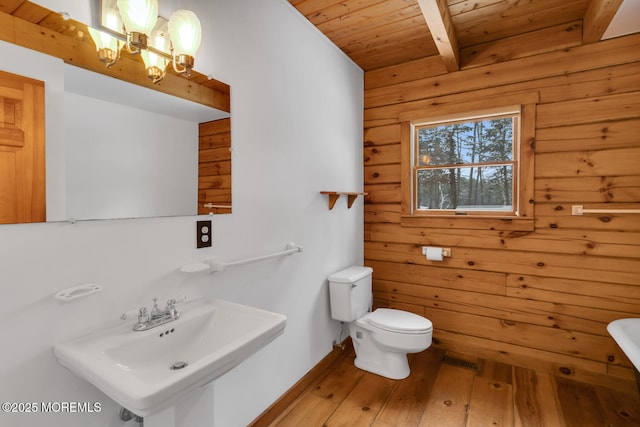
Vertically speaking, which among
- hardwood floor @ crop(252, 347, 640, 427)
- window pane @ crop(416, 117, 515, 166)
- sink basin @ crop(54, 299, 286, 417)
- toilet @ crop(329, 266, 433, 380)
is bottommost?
hardwood floor @ crop(252, 347, 640, 427)

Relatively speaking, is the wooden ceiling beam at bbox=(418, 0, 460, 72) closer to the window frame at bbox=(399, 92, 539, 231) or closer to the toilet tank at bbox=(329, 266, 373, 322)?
the window frame at bbox=(399, 92, 539, 231)

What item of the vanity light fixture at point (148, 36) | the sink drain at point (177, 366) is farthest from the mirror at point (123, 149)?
the sink drain at point (177, 366)

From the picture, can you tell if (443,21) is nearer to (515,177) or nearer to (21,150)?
(515,177)

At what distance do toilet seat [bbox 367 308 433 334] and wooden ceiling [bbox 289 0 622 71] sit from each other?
1.95m

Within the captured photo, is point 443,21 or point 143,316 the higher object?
point 443,21

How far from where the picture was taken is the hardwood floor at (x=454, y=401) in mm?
1876

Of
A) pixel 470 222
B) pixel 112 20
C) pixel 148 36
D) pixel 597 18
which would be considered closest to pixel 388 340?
pixel 470 222

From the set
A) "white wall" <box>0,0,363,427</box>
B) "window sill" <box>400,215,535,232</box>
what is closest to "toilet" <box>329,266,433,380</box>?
"white wall" <box>0,0,363,427</box>

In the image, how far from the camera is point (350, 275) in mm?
2479

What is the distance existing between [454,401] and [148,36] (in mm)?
2544

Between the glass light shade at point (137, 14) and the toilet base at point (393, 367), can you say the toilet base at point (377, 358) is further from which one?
the glass light shade at point (137, 14)

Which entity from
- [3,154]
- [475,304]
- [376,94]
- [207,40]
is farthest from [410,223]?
[3,154]

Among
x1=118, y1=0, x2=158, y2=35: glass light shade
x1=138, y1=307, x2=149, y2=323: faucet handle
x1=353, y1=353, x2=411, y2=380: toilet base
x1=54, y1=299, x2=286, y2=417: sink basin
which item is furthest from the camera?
x1=353, y1=353, x2=411, y2=380: toilet base

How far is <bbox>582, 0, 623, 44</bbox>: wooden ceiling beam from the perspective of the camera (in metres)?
1.78
